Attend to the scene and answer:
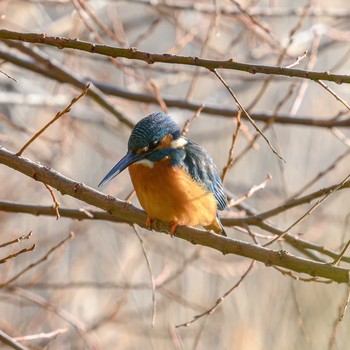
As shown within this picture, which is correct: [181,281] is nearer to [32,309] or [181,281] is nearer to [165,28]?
[32,309]

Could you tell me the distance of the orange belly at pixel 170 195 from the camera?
324 cm

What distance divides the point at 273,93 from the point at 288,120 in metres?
3.96

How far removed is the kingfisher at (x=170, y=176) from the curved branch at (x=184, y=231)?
0.55 m

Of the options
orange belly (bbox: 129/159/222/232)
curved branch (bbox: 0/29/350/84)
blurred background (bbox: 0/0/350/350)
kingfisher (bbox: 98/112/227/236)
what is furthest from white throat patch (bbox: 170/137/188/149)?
blurred background (bbox: 0/0/350/350)

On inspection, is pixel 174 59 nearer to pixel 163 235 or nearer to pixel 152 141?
pixel 152 141

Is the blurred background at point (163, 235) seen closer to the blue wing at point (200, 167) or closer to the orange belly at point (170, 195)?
the blue wing at point (200, 167)

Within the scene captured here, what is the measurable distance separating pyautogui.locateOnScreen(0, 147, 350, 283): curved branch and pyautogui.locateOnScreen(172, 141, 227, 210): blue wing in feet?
2.56

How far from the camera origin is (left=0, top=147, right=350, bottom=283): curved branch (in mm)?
2139

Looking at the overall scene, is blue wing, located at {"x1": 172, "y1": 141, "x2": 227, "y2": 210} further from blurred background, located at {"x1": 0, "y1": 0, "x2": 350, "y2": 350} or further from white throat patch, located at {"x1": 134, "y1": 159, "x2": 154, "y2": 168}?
blurred background, located at {"x1": 0, "y1": 0, "x2": 350, "y2": 350}

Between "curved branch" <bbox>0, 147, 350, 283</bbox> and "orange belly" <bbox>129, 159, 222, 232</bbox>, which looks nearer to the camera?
"curved branch" <bbox>0, 147, 350, 283</bbox>

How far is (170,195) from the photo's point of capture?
3.29m

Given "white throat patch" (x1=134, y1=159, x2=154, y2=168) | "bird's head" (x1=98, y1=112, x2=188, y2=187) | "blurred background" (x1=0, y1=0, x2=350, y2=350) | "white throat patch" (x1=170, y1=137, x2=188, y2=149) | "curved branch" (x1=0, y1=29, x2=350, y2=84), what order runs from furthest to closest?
"blurred background" (x1=0, y1=0, x2=350, y2=350) < "white throat patch" (x1=170, y1=137, x2=188, y2=149) < "white throat patch" (x1=134, y1=159, x2=154, y2=168) < "bird's head" (x1=98, y1=112, x2=188, y2=187) < "curved branch" (x1=0, y1=29, x2=350, y2=84)

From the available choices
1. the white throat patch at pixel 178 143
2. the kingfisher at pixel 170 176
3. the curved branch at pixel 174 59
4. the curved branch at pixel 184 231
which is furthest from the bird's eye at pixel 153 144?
the curved branch at pixel 174 59

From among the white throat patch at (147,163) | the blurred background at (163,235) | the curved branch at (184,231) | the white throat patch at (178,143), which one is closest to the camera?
the curved branch at (184,231)
